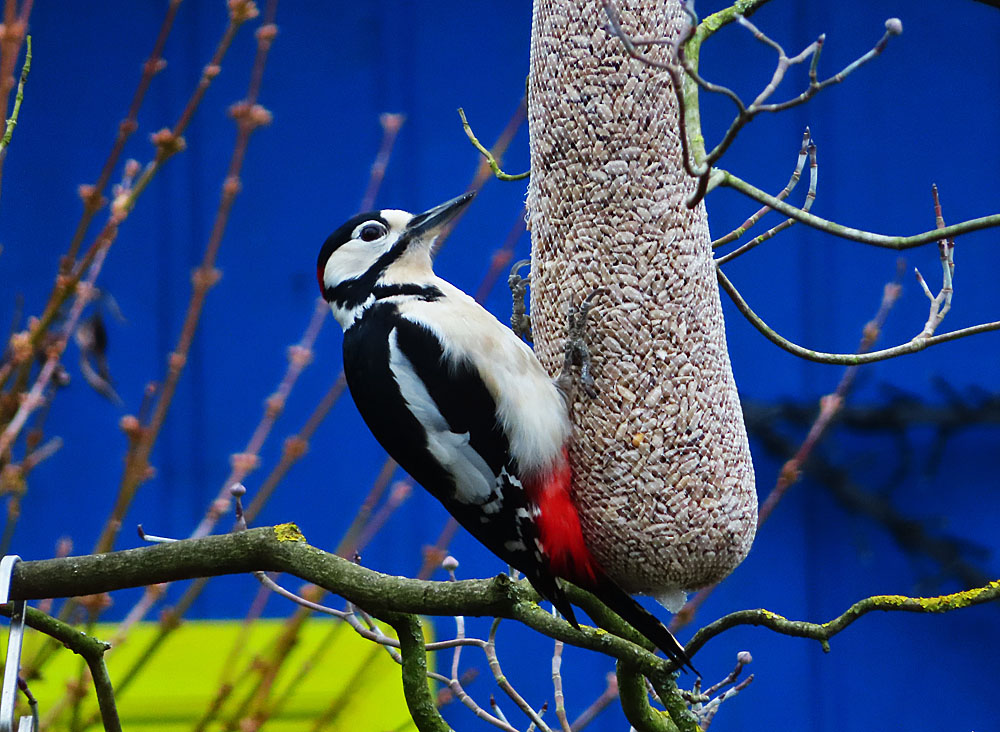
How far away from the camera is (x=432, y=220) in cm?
138

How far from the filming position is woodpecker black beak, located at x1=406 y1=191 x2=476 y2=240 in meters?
1.35

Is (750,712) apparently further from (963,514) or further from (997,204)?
(997,204)

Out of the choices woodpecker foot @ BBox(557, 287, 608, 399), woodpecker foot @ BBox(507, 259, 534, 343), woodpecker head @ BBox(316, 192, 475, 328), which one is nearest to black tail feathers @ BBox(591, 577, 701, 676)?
woodpecker foot @ BBox(557, 287, 608, 399)

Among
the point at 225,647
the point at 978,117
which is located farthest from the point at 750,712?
the point at 978,117

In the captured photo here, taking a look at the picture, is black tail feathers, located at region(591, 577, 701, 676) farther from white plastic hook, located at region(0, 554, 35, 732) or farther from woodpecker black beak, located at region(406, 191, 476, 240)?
white plastic hook, located at region(0, 554, 35, 732)

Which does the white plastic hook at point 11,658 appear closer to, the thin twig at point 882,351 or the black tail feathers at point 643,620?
the black tail feathers at point 643,620

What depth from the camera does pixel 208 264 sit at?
115 centimetres

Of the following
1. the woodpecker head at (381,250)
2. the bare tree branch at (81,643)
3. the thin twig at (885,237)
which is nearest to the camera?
the thin twig at (885,237)

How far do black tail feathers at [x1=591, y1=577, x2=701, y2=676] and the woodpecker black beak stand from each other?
468 millimetres

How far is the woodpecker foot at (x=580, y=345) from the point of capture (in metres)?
1.25

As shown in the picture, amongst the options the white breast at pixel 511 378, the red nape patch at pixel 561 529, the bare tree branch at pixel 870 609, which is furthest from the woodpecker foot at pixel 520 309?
the bare tree branch at pixel 870 609

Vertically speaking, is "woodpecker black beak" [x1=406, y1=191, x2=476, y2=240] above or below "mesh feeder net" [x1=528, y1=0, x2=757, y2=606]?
above

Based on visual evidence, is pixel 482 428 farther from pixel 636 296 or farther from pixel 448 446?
pixel 636 296

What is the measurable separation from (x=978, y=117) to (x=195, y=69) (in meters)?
1.71
